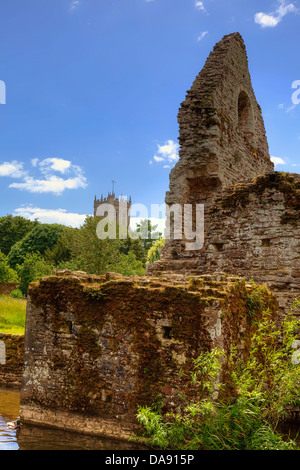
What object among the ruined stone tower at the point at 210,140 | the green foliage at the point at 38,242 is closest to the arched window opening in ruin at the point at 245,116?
the ruined stone tower at the point at 210,140

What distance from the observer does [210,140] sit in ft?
39.9

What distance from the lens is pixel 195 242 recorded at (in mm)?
11875

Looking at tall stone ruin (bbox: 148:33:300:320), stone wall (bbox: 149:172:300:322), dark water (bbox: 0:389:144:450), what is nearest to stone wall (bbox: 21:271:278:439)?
dark water (bbox: 0:389:144:450)

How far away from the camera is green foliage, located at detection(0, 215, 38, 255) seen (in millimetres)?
53691

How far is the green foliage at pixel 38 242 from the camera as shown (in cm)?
4794

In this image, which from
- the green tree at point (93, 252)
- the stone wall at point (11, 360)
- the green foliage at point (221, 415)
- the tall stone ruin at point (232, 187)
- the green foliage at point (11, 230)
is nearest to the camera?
the green foliage at point (221, 415)

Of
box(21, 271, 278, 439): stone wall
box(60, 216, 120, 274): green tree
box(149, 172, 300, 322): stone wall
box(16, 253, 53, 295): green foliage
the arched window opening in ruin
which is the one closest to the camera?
box(21, 271, 278, 439): stone wall

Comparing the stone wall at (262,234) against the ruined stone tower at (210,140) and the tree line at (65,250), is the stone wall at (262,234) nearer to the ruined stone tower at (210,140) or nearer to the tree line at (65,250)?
the ruined stone tower at (210,140)

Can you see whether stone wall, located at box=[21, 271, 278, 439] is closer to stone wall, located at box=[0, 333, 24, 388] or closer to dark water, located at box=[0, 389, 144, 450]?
dark water, located at box=[0, 389, 144, 450]

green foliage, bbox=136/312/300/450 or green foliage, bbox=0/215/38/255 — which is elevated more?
green foliage, bbox=0/215/38/255

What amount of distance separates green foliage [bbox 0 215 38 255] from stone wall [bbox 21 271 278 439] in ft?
163

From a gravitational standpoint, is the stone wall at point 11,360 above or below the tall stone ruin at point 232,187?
below

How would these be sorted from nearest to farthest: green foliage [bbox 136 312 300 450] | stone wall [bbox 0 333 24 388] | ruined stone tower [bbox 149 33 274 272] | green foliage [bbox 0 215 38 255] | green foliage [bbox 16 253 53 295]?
green foliage [bbox 136 312 300 450] → stone wall [bbox 0 333 24 388] → ruined stone tower [bbox 149 33 274 272] → green foliage [bbox 16 253 53 295] → green foliage [bbox 0 215 38 255]

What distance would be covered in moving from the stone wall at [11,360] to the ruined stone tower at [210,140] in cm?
494
